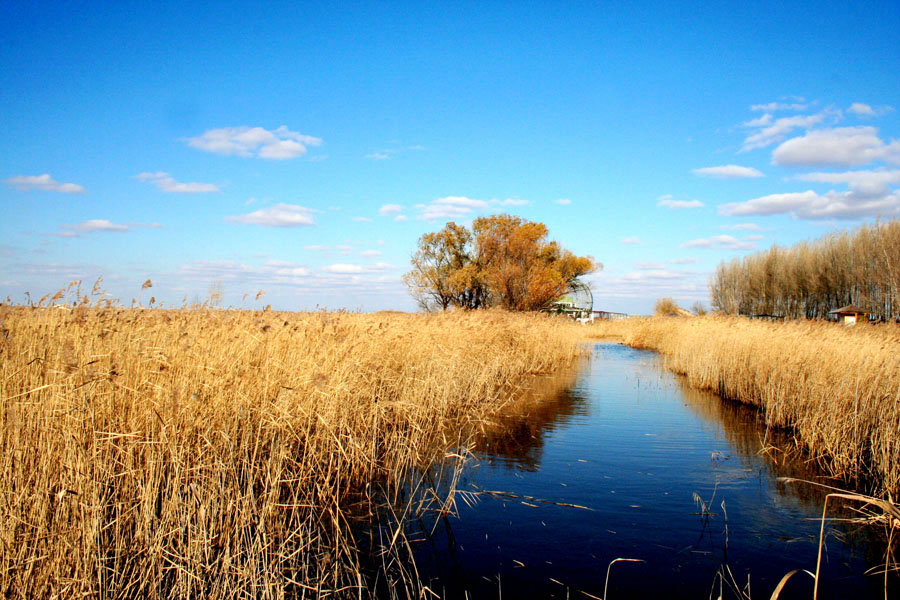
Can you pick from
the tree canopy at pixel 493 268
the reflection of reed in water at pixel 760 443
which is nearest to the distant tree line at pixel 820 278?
the tree canopy at pixel 493 268

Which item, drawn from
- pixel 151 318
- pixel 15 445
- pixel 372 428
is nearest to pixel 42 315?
pixel 151 318

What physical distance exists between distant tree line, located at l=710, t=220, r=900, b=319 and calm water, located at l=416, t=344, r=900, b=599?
33300mm

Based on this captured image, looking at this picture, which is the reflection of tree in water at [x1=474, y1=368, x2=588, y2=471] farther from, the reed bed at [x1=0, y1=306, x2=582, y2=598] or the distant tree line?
the distant tree line

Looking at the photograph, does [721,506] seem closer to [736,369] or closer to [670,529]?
[670,529]

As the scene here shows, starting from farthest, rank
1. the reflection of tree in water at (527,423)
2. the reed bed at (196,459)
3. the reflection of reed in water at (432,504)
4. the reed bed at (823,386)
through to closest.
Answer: the reflection of tree in water at (527,423) < the reed bed at (823,386) < the reflection of reed in water at (432,504) < the reed bed at (196,459)

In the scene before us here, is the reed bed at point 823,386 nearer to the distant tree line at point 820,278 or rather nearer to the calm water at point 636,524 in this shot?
the calm water at point 636,524

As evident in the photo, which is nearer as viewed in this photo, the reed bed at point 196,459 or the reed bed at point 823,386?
the reed bed at point 196,459

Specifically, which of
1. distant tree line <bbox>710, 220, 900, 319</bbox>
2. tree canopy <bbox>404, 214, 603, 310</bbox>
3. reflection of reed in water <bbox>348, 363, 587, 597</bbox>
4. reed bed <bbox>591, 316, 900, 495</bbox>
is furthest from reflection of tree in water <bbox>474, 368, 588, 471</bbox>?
distant tree line <bbox>710, 220, 900, 319</bbox>

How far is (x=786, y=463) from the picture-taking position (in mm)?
7191

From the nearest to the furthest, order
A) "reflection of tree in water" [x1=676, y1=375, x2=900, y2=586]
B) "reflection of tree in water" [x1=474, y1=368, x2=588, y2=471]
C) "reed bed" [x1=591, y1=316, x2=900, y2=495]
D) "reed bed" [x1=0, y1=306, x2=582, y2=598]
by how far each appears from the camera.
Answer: "reed bed" [x1=0, y1=306, x2=582, y2=598] < "reflection of tree in water" [x1=676, y1=375, x2=900, y2=586] < "reed bed" [x1=591, y1=316, x2=900, y2=495] < "reflection of tree in water" [x1=474, y1=368, x2=588, y2=471]

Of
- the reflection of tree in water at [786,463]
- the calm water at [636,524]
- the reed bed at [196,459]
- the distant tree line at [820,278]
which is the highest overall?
the distant tree line at [820,278]

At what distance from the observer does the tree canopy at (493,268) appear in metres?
29.8

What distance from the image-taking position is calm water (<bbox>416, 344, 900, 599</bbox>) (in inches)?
A: 161

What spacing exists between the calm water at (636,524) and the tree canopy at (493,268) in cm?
2080
